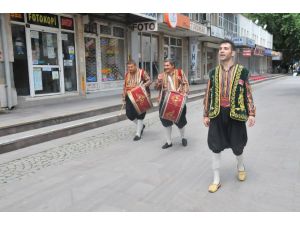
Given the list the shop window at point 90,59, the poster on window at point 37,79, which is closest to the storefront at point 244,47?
the shop window at point 90,59

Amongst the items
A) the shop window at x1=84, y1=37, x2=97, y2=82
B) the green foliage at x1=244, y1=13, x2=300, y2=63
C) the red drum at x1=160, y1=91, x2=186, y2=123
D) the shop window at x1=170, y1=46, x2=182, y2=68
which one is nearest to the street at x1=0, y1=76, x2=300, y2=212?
the red drum at x1=160, y1=91, x2=186, y2=123

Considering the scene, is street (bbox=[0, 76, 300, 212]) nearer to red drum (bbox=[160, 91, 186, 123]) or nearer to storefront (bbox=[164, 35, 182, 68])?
red drum (bbox=[160, 91, 186, 123])

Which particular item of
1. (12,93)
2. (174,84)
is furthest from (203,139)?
(12,93)

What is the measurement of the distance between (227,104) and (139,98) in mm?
3082

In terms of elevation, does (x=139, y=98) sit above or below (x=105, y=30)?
below

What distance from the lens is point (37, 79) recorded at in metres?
11.6

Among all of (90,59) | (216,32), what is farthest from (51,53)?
(216,32)

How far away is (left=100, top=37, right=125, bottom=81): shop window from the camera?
1522cm

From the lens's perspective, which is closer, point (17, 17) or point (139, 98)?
point (139, 98)

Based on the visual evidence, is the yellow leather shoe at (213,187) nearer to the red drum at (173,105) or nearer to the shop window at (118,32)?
the red drum at (173,105)

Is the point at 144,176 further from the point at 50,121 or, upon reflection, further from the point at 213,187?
the point at 50,121

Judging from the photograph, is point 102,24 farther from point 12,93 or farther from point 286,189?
point 286,189

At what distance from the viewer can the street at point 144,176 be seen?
12.5 ft

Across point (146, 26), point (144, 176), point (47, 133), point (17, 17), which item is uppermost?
point (146, 26)
